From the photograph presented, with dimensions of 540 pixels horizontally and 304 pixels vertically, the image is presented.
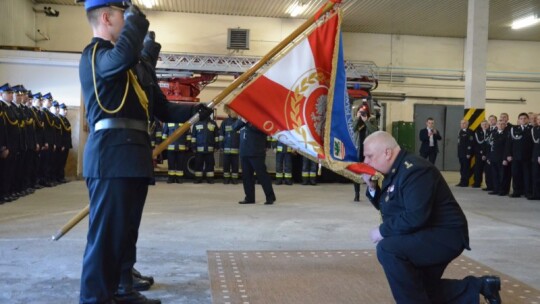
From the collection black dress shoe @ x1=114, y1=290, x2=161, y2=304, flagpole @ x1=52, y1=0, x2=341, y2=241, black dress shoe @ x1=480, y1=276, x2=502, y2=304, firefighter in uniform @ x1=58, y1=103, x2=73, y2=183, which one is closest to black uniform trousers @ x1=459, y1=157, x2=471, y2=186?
firefighter in uniform @ x1=58, y1=103, x2=73, y2=183

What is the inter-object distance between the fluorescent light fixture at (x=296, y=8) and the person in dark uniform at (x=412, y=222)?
14878 millimetres

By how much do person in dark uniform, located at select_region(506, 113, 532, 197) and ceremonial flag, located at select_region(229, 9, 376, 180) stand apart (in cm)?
795

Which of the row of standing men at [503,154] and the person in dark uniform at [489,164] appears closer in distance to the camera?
the row of standing men at [503,154]

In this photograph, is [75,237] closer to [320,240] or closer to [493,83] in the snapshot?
[320,240]

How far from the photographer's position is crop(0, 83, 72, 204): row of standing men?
8.40 m

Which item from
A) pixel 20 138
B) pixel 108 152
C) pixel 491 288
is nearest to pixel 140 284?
pixel 108 152

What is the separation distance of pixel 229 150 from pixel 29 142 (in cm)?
456

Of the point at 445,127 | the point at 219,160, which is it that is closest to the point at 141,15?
the point at 219,160

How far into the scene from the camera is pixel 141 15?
261 centimetres

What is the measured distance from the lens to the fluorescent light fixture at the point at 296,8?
56.2 feet

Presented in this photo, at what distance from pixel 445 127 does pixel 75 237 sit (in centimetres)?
1812

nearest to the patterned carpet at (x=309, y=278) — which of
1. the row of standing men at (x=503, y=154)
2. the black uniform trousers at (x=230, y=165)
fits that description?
the row of standing men at (x=503, y=154)

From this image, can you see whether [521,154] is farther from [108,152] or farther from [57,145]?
[108,152]

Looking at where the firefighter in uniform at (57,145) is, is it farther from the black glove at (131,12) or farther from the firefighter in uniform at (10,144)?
the black glove at (131,12)
